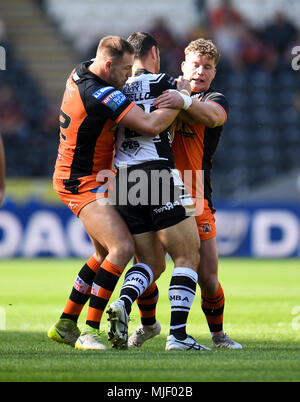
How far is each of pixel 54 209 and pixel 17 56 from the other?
374 inches

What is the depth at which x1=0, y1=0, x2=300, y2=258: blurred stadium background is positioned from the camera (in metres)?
18.2

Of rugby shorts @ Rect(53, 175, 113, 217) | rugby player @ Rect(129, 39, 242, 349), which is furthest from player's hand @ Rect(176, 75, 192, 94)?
rugby shorts @ Rect(53, 175, 113, 217)

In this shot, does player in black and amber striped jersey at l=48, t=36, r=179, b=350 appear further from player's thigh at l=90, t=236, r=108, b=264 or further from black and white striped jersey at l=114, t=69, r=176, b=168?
player's thigh at l=90, t=236, r=108, b=264

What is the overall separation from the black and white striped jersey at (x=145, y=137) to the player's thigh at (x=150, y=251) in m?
0.53

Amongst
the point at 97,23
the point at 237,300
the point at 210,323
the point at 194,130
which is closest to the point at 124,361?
the point at 210,323

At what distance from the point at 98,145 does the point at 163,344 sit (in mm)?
1640

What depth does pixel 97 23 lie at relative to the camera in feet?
82.0

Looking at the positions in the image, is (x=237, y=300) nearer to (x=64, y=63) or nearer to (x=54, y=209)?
(x=54, y=209)

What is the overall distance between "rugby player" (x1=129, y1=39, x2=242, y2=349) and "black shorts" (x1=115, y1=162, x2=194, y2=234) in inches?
16.8

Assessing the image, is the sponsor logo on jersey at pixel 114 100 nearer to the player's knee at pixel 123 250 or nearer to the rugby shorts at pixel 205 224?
the player's knee at pixel 123 250

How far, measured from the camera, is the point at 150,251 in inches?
237

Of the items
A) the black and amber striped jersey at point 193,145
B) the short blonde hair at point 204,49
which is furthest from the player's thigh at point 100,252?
the short blonde hair at point 204,49

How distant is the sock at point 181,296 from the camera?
19.0 ft

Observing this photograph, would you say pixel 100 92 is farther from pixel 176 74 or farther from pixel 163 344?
pixel 176 74
